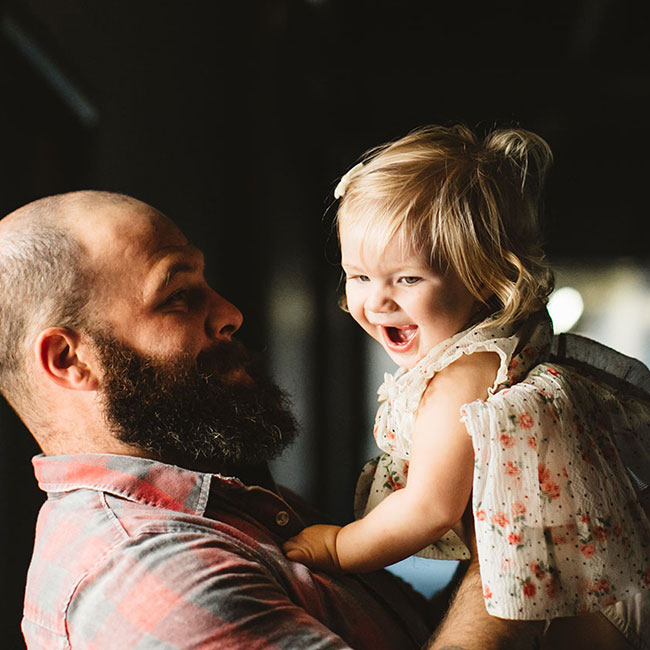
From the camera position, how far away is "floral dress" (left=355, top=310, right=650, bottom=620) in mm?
899

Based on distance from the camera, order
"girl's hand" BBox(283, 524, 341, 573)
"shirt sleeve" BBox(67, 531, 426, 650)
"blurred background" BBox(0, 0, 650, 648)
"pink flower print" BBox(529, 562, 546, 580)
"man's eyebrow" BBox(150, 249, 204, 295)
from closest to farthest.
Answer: "shirt sleeve" BBox(67, 531, 426, 650), "pink flower print" BBox(529, 562, 546, 580), "girl's hand" BBox(283, 524, 341, 573), "man's eyebrow" BBox(150, 249, 204, 295), "blurred background" BBox(0, 0, 650, 648)

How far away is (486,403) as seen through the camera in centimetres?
91

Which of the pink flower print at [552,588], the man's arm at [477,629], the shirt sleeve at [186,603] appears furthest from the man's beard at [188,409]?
the pink flower print at [552,588]

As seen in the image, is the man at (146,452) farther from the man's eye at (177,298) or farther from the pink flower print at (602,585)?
the pink flower print at (602,585)

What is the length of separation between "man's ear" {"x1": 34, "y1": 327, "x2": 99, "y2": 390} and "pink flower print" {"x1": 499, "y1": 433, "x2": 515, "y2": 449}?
0.60 meters

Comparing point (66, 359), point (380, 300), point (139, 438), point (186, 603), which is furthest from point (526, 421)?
point (66, 359)

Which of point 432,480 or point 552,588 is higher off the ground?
point 432,480

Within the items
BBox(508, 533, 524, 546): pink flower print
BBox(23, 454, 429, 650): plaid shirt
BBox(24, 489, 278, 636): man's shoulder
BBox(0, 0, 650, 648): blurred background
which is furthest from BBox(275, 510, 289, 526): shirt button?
BBox(0, 0, 650, 648): blurred background

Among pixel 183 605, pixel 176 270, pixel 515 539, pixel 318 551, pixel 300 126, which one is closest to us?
pixel 183 605

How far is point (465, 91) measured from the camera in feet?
11.7

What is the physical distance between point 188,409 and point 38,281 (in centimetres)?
30

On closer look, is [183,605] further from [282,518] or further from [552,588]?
[552,588]

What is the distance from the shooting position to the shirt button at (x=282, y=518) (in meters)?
1.08

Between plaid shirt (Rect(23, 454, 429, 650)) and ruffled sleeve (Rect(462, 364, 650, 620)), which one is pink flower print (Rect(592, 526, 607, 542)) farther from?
plaid shirt (Rect(23, 454, 429, 650))
